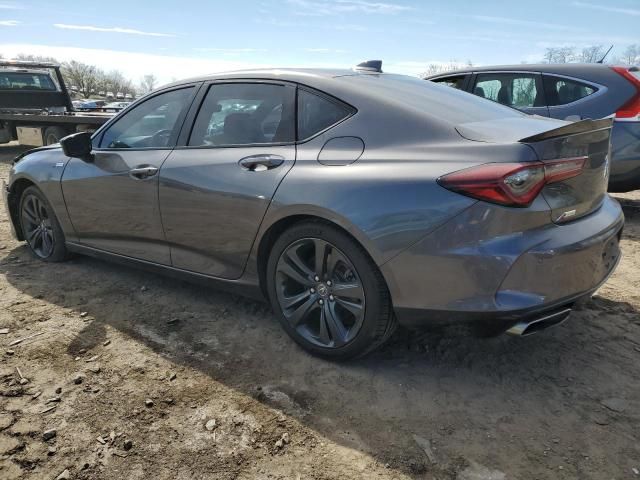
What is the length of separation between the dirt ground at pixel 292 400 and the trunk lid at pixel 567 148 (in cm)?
88

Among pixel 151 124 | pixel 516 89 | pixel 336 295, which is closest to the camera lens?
pixel 336 295

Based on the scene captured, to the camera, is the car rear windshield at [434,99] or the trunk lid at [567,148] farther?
the car rear windshield at [434,99]

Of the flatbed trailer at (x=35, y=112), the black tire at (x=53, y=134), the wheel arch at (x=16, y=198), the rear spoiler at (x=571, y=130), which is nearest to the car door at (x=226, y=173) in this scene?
the rear spoiler at (x=571, y=130)

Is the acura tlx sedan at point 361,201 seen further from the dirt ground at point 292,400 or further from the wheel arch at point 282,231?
the dirt ground at point 292,400

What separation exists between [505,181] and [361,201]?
644 millimetres

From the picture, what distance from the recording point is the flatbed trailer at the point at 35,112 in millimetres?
11977

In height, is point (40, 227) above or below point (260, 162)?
below

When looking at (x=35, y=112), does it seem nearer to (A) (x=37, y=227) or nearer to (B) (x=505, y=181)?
(A) (x=37, y=227)

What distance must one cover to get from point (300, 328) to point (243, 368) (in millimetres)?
373

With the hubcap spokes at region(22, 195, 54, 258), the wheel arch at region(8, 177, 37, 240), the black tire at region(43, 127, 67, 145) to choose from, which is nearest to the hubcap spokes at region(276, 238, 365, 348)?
the hubcap spokes at region(22, 195, 54, 258)

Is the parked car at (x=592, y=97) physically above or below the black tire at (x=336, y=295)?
above

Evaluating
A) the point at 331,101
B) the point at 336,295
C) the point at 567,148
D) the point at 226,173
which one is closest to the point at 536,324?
the point at 567,148

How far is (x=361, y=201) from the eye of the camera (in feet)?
8.12

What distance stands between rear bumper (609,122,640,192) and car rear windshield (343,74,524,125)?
288cm
